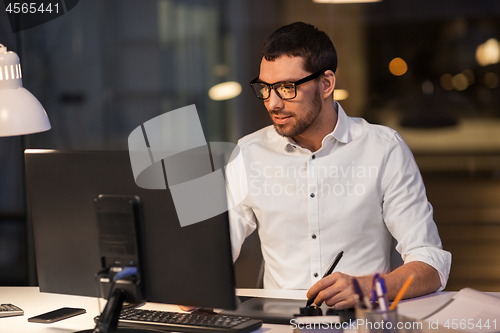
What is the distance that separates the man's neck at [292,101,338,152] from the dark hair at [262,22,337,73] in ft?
0.54

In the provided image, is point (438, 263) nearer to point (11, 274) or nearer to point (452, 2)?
point (452, 2)

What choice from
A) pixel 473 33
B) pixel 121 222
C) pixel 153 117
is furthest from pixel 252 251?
pixel 121 222

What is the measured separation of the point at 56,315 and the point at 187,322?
446 mm

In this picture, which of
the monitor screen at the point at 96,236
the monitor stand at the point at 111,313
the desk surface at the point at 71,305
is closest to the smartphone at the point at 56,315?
the desk surface at the point at 71,305

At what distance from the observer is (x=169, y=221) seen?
45.5 inches

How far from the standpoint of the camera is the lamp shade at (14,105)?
1.61 m

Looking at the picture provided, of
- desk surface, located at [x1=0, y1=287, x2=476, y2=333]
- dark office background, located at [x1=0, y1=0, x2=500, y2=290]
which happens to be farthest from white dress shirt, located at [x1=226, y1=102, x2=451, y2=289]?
dark office background, located at [x1=0, y1=0, x2=500, y2=290]

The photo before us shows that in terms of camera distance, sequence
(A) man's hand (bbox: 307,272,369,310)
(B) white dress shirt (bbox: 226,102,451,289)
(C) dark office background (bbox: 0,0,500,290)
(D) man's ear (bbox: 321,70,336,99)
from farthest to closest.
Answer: (C) dark office background (bbox: 0,0,500,290), (D) man's ear (bbox: 321,70,336,99), (B) white dress shirt (bbox: 226,102,451,289), (A) man's hand (bbox: 307,272,369,310)

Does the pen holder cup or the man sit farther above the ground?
the man

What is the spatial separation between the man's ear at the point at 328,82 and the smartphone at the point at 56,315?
115 cm

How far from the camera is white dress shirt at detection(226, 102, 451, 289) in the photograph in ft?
6.13

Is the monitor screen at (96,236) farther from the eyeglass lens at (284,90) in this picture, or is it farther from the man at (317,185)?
the eyeglass lens at (284,90)

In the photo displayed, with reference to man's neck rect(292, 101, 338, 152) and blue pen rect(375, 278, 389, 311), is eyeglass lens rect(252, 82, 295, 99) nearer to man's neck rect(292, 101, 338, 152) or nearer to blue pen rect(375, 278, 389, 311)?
man's neck rect(292, 101, 338, 152)

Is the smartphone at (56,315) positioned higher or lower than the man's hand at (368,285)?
lower
